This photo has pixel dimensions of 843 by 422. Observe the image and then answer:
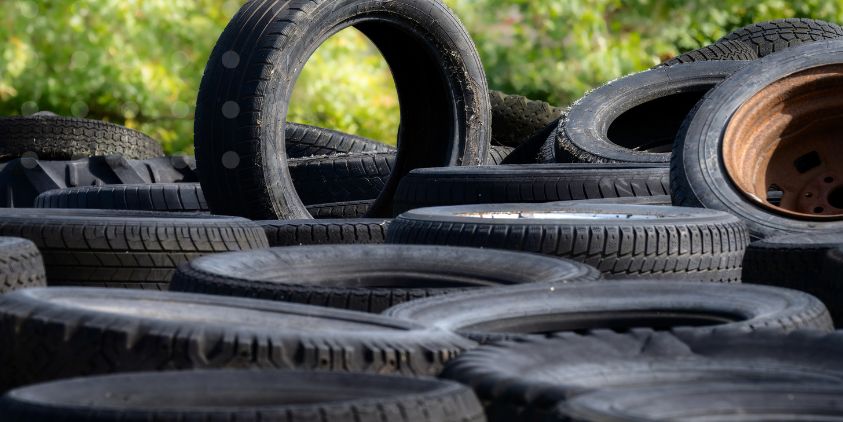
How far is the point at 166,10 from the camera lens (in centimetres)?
1697

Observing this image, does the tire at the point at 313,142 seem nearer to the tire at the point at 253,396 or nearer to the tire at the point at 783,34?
the tire at the point at 783,34

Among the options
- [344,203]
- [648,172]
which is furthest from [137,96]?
[648,172]

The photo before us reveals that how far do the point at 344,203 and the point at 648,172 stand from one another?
5.56 ft

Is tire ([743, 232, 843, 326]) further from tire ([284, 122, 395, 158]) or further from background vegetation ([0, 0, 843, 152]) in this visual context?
background vegetation ([0, 0, 843, 152])

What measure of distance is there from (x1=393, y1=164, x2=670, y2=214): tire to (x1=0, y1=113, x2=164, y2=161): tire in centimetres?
371

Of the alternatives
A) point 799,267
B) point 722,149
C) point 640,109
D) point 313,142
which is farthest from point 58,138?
point 799,267

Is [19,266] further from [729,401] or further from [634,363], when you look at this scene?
[729,401]

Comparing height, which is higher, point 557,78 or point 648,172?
point 557,78

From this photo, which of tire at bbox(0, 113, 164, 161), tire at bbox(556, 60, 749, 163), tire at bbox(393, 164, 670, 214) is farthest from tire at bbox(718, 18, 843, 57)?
tire at bbox(0, 113, 164, 161)

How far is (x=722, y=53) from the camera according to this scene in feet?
26.8

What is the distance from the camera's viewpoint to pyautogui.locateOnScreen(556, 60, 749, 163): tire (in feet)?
23.0

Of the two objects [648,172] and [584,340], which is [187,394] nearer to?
[584,340]

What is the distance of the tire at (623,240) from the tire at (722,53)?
12.9 feet

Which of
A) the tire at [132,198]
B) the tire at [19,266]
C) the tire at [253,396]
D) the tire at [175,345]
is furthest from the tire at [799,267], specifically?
the tire at [132,198]
